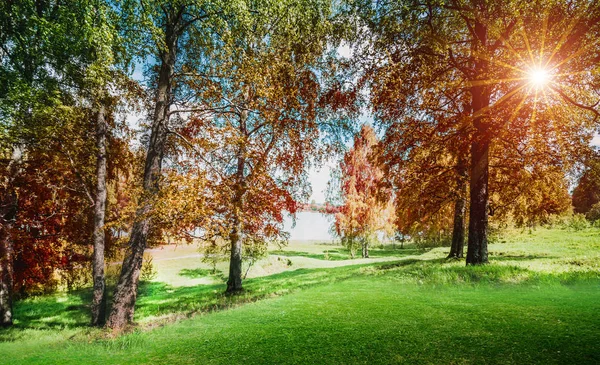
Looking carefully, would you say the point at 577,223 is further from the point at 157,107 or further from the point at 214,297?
the point at 157,107

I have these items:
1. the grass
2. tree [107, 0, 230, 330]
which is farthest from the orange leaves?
tree [107, 0, 230, 330]

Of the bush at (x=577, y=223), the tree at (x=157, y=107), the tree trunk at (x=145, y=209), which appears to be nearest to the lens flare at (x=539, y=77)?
the tree at (x=157, y=107)

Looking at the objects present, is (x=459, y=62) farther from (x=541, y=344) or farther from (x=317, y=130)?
(x=541, y=344)

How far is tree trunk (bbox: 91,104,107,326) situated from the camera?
10.6m

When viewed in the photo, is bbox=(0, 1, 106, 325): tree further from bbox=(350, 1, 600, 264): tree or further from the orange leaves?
the orange leaves

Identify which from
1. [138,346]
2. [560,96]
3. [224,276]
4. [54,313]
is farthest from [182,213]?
[224,276]

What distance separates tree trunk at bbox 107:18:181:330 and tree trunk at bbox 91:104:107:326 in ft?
9.48

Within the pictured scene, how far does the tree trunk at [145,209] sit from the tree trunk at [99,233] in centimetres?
289

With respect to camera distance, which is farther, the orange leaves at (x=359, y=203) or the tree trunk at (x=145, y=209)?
the orange leaves at (x=359, y=203)

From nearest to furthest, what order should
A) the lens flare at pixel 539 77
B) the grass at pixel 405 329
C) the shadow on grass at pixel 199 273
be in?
1. the grass at pixel 405 329
2. the lens flare at pixel 539 77
3. the shadow on grass at pixel 199 273

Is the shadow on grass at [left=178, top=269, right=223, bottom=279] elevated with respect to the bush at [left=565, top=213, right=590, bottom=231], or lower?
lower

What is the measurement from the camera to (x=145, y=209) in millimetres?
7930

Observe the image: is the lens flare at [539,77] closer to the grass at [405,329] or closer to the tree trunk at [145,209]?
the grass at [405,329]

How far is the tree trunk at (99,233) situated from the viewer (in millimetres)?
10625
